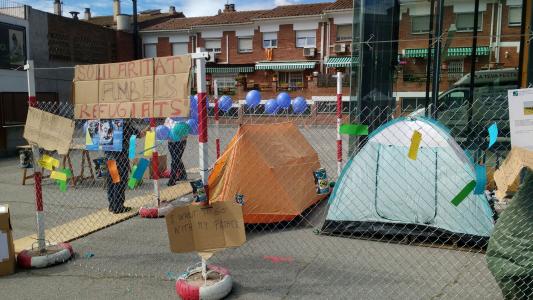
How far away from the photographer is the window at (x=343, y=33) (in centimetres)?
3014

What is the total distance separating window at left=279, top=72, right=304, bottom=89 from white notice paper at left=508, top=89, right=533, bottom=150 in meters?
29.3

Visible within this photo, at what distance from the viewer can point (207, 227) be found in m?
3.62

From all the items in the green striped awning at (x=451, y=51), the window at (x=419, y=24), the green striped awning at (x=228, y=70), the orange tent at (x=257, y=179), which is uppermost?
the green striped awning at (x=228, y=70)

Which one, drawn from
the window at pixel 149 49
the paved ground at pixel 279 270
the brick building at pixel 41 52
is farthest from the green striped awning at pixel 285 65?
the paved ground at pixel 279 270

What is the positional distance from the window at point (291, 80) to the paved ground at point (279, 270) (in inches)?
1067

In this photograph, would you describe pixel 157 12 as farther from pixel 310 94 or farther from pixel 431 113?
pixel 431 113

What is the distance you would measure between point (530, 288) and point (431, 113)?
175 inches

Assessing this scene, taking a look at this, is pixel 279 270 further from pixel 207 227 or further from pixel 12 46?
pixel 12 46

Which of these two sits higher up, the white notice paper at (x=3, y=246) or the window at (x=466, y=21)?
the window at (x=466, y=21)

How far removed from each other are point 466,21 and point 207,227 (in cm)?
650

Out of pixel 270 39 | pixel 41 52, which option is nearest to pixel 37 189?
pixel 41 52

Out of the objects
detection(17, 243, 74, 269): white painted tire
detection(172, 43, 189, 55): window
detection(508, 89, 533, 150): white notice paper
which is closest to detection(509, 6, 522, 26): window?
detection(508, 89, 533, 150): white notice paper

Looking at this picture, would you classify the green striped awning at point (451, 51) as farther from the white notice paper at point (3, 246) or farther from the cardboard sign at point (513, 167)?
the white notice paper at point (3, 246)

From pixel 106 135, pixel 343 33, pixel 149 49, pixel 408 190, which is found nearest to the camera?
pixel 408 190
